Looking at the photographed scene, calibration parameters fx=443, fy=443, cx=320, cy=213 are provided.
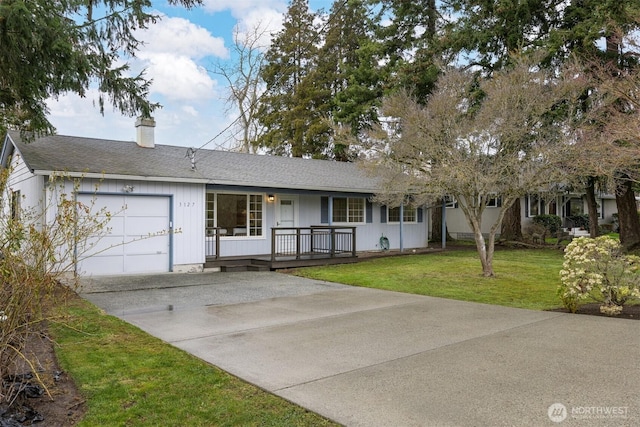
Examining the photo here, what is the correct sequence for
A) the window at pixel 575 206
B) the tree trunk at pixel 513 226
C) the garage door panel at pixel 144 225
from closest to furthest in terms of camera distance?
the garage door panel at pixel 144 225 → the tree trunk at pixel 513 226 → the window at pixel 575 206

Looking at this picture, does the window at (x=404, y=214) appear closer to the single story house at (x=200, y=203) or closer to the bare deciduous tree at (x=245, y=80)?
the single story house at (x=200, y=203)

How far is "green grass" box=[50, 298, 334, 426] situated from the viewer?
3250mm

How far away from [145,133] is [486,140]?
32.7 feet

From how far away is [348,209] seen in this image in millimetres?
16172

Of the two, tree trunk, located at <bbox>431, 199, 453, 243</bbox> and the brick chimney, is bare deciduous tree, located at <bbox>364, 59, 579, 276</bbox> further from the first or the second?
tree trunk, located at <bbox>431, 199, 453, 243</bbox>

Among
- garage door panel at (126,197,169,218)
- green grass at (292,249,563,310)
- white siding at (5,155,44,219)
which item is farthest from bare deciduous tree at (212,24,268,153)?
garage door panel at (126,197,169,218)

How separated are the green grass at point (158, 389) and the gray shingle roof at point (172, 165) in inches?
215

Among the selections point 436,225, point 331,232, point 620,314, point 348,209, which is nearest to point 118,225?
point 331,232

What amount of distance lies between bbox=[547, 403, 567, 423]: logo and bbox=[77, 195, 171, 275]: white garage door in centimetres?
921

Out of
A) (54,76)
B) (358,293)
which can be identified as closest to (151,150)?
(54,76)

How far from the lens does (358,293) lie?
8906 mm

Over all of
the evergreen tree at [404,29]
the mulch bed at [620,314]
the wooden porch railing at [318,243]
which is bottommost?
the mulch bed at [620,314]

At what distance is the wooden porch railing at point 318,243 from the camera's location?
13875 mm

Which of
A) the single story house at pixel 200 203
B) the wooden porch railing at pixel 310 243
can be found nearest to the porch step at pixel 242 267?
the single story house at pixel 200 203
